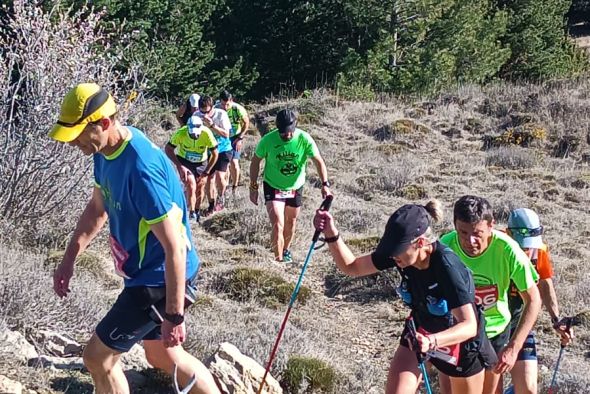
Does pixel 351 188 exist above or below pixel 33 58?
below

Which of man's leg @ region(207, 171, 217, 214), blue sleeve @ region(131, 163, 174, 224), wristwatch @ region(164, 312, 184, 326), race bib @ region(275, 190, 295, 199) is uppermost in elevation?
blue sleeve @ region(131, 163, 174, 224)

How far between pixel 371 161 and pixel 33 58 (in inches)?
340

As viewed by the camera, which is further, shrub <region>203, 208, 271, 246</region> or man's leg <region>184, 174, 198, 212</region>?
man's leg <region>184, 174, 198, 212</region>

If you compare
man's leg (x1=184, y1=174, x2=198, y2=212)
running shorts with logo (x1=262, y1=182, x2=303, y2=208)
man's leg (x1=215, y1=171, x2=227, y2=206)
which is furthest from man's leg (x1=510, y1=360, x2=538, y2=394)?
man's leg (x1=215, y1=171, x2=227, y2=206)

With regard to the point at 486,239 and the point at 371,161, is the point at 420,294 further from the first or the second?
the point at 371,161

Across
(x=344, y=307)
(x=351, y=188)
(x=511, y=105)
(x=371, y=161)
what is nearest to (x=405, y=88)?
(x=511, y=105)

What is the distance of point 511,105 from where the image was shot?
18.6m

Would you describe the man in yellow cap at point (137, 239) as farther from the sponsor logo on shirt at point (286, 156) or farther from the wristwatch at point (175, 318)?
the sponsor logo on shirt at point (286, 156)

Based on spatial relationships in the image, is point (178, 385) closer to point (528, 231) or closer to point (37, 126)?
point (528, 231)

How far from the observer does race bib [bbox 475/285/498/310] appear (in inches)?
177

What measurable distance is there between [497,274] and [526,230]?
63cm

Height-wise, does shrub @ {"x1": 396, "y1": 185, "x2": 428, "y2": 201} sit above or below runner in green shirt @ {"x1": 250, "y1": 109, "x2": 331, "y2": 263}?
below

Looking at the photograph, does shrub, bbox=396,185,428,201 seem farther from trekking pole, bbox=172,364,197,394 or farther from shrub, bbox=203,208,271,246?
trekking pole, bbox=172,364,197,394

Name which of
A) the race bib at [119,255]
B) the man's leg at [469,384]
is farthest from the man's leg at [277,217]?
the race bib at [119,255]
